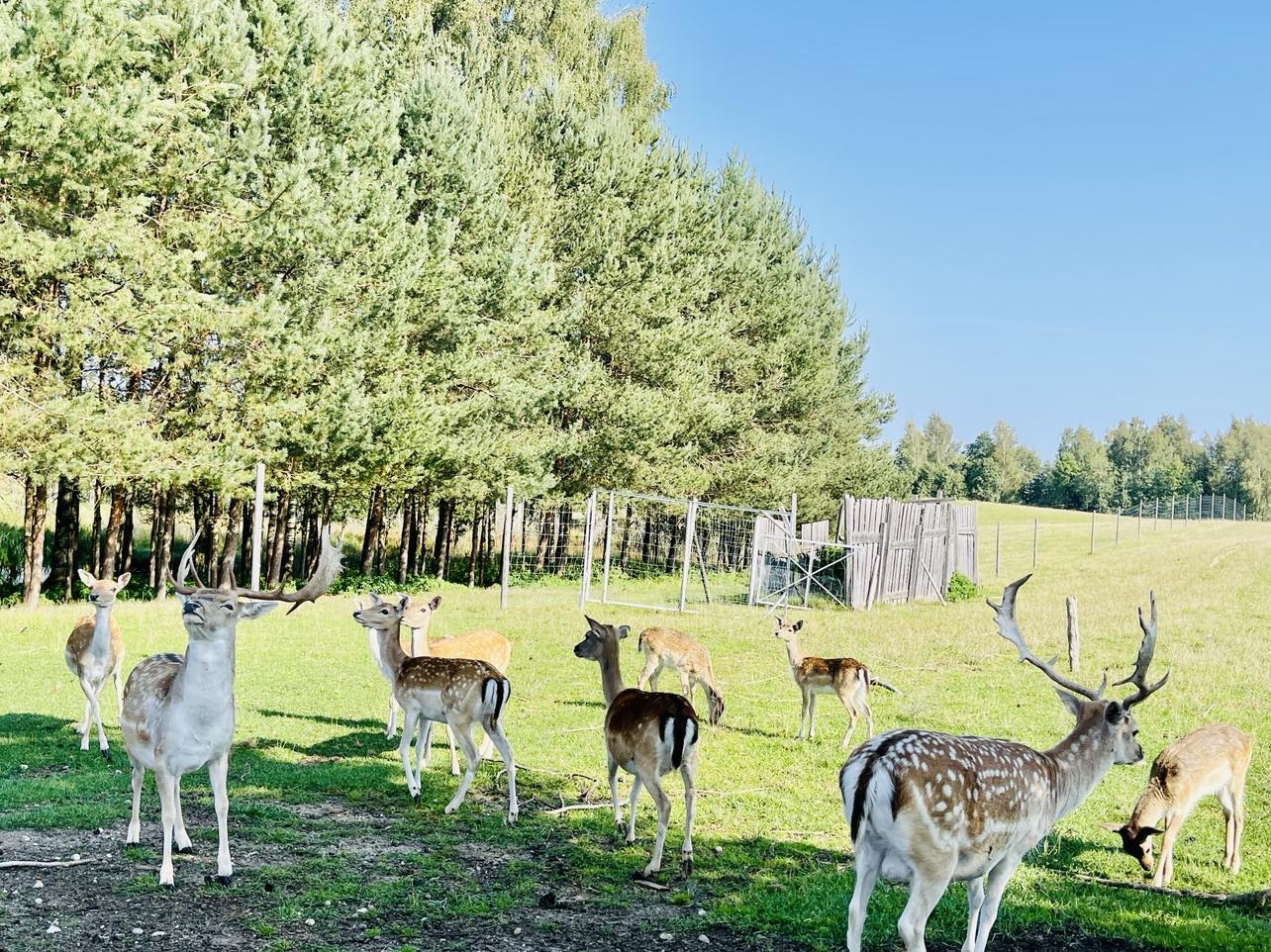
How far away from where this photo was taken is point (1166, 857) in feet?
23.4

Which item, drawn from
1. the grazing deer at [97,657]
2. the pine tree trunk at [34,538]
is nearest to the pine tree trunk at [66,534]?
the pine tree trunk at [34,538]

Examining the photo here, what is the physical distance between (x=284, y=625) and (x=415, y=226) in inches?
338

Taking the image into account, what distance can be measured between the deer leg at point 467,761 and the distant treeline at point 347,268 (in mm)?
11631

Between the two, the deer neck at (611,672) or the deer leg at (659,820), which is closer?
the deer leg at (659,820)

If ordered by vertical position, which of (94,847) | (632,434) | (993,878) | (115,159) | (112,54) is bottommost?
(94,847)

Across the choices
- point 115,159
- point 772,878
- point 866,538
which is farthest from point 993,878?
point 866,538

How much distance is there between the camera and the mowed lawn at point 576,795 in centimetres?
608

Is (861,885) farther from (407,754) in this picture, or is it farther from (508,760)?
(407,754)

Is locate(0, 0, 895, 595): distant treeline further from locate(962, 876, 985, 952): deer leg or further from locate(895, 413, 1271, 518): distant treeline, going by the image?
locate(895, 413, 1271, 518): distant treeline

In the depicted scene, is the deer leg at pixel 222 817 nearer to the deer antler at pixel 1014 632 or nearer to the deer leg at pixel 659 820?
the deer leg at pixel 659 820

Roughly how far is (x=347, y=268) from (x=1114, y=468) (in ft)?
383

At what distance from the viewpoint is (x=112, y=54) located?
16.8m

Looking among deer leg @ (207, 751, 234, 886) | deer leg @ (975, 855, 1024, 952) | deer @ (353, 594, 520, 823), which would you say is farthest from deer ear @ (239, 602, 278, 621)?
deer leg @ (975, 855, 1024, 952)

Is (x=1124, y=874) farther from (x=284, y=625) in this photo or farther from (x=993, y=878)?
(x=284, y=625)
